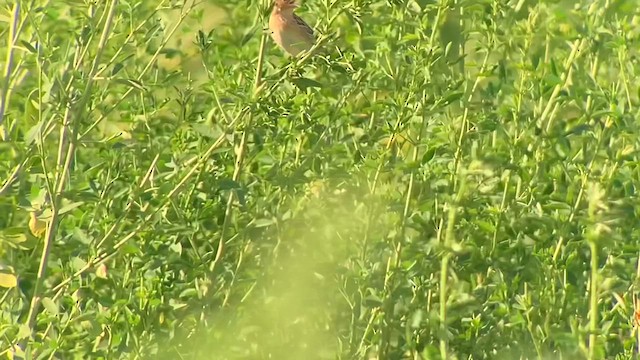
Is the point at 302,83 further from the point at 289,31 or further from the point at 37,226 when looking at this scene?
the point at 289,31

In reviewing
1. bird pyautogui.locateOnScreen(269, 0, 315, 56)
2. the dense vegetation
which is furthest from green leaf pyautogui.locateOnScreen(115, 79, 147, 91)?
bird pyautogui.locateOnScreen(269, 0, 315, 56)

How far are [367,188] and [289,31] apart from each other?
0.95 meters

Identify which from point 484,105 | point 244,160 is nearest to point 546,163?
point 484,105

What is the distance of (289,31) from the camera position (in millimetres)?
4359

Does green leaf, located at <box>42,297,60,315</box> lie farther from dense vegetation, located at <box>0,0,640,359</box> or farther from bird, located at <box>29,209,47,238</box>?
bird, located at <box>29,209,47,238</box>

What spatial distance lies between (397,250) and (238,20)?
1.07 meters

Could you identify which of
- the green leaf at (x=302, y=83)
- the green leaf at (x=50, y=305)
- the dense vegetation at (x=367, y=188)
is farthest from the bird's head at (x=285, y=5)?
the green leaf at (x=50, y=305)

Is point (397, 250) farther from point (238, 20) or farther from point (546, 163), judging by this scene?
point (238, 20)

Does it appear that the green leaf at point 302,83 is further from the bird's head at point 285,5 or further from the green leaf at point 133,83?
the bird's head at point 285,5

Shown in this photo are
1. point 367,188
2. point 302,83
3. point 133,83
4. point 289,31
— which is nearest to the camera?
point 133,83

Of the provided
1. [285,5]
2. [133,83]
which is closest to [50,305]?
[133,83]

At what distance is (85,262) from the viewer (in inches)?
133

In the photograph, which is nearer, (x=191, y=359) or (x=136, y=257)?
(x=191, y=359)

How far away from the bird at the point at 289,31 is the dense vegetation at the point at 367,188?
12cm
